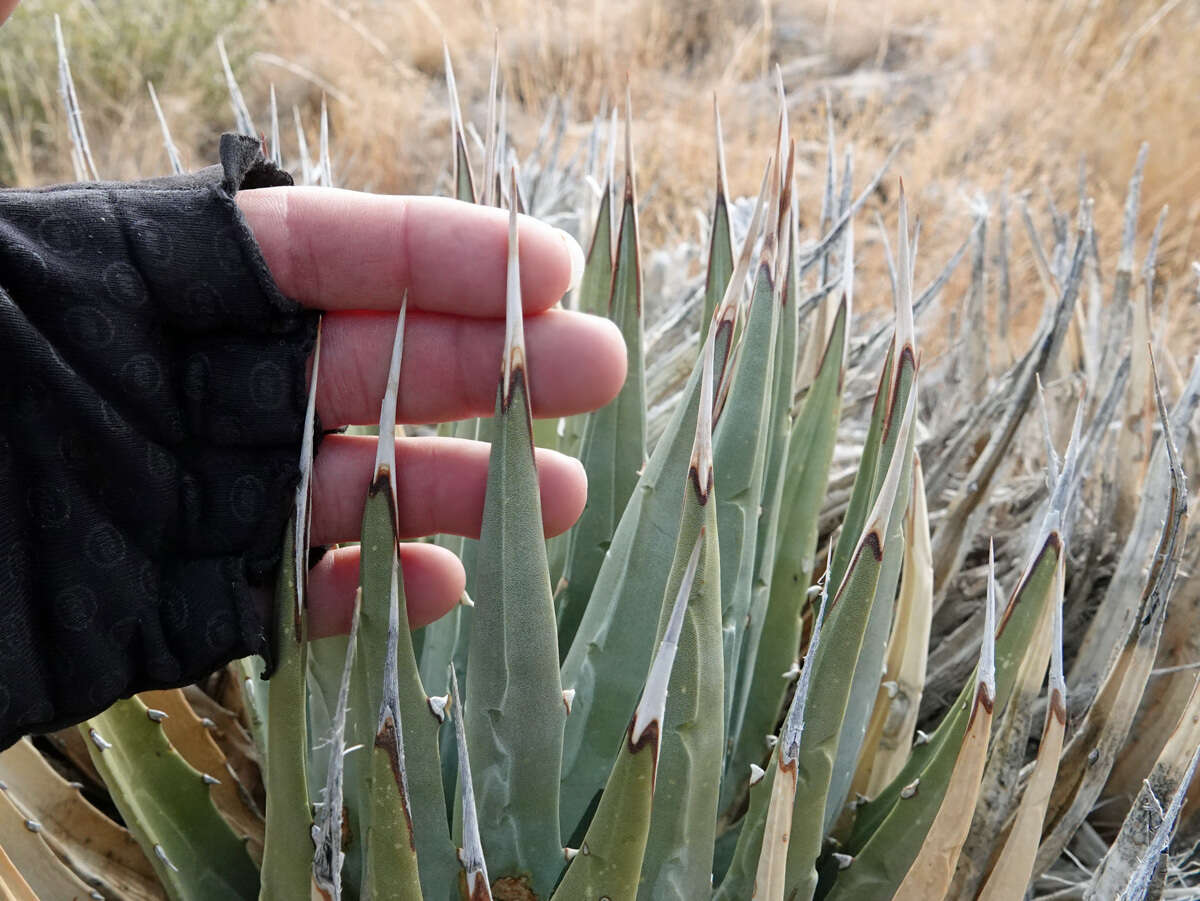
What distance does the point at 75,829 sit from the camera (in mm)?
883

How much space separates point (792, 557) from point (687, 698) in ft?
1.10

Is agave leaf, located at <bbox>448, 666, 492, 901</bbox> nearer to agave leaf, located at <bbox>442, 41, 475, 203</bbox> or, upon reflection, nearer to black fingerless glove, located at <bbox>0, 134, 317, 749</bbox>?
black fingerless glove, located at <bbox>0, 134, 317, 749</bbox>

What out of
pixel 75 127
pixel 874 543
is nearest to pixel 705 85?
pixel 75 127

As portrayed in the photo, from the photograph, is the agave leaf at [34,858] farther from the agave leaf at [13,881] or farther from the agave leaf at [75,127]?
the agave leaf at [75,127]

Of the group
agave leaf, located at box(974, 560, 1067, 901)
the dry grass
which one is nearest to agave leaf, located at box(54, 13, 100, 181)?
agave leaf, located at box(974, 560, 1067, 901)

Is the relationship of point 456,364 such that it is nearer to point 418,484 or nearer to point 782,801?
point 418,484

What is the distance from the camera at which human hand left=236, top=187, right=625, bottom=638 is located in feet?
2.53

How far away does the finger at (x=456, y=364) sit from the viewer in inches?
30.8

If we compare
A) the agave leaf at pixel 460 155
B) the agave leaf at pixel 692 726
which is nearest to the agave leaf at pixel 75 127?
the agave leaf at pixel 460 155

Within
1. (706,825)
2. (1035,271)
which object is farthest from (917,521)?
(1035,271)

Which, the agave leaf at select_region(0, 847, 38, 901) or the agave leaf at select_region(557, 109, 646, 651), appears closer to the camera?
the agave leaf at select_region(0, 847, 38, 901)

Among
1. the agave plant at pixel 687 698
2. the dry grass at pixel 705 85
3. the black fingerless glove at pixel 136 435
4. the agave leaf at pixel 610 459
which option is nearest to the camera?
the agave plant at pixel 687 698

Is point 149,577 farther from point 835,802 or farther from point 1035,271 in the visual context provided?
Answer: point 1035,271

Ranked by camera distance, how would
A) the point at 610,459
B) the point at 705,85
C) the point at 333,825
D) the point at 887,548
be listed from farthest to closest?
the point at 705,85 → the point at 610,459 → the point at 887,548 → the point at 333,825
